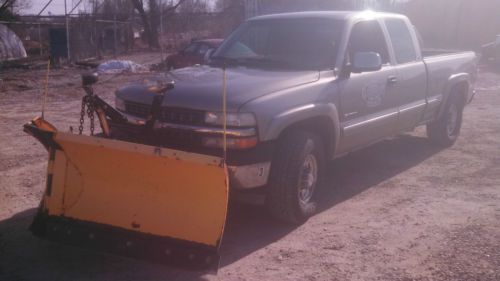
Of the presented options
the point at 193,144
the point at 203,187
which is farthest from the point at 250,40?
the point at 203,187

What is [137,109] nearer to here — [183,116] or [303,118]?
[183,116]

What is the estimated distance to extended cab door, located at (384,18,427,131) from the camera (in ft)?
20.9

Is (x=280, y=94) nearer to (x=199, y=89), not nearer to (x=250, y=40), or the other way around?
(x=199, y=89)

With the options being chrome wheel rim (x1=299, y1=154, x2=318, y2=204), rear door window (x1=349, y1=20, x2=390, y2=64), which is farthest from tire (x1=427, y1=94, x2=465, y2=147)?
chrome wheel rim (x1=299, y1=154, x2=318, y2=204)

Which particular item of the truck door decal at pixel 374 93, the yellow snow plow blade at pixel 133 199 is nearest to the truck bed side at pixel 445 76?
the truck door decal at pixel 374 93

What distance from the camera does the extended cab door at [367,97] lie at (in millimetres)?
5383

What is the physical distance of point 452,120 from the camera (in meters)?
8.14

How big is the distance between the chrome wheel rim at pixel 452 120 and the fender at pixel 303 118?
3380 millimetres

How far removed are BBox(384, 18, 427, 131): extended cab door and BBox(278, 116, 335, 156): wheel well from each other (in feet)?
4.48

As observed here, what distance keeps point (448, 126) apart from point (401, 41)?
78.4 inches

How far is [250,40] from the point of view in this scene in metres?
6.09

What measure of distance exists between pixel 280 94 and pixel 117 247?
1778mm

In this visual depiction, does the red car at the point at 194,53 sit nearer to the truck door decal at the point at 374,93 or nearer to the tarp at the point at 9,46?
the tarp at the point at 9,46

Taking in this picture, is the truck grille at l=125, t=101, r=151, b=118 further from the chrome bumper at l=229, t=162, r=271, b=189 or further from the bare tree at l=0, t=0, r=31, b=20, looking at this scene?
the bare tree at l=0, t=0, r=31, b=20
